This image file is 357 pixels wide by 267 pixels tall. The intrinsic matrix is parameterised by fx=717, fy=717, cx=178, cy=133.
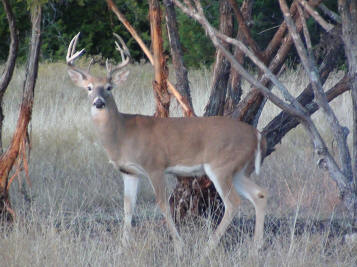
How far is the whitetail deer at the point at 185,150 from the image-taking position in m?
6.18

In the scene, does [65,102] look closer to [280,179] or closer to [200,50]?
[200,50]

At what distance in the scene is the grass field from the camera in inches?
205

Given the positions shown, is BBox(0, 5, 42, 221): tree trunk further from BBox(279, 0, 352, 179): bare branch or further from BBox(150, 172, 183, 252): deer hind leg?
BBox(279, 0, 352, 179): bare branch

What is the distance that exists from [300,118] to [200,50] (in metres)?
12.4

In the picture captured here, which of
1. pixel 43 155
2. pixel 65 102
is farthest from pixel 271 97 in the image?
pixel 65 102

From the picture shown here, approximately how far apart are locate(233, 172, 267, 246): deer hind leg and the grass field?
0.17m

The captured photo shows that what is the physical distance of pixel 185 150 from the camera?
246 inches

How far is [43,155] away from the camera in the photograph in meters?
9.65

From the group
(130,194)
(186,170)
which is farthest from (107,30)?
(186,170)

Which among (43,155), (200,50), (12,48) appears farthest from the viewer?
(200,50)

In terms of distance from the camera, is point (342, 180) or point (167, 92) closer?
point (342, 180)

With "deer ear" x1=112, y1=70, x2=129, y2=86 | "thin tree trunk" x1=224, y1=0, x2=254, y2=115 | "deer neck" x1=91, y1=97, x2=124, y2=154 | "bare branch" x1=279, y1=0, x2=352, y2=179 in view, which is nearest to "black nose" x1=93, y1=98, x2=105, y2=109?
"deer neck" x1=91, y1=97, x2=124, y2=154

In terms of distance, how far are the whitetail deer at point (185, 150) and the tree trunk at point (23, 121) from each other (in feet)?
1.18

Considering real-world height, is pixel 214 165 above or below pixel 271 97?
below
